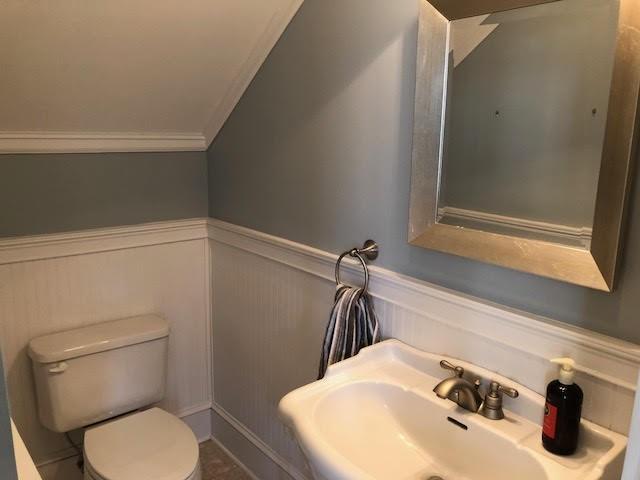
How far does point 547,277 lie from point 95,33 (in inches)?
56.5

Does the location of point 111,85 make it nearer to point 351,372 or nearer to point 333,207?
point 333,207

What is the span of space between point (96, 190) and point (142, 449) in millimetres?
964

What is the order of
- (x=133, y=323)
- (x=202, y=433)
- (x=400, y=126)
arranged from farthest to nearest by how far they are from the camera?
(x=202, y=433) < (x=133, y=323) < (x=400, y=126)

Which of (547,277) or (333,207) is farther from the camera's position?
(333,207)

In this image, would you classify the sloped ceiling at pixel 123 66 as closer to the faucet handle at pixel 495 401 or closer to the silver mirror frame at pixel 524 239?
the silver mirror frame at pixel 524 239

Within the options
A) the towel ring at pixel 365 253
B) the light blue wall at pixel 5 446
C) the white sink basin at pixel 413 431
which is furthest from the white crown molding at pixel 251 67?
the light blue wall at pixel 5 446

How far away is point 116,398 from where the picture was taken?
206 centimetres

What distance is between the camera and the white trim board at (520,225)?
1125 millimetres

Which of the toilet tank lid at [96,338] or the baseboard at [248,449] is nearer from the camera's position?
the toilet tank lid at [96,338]

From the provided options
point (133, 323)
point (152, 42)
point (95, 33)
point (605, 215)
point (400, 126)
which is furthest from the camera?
point (133, 323)

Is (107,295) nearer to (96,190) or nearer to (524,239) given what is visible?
(96,190)

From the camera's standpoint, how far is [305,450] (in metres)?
1.16

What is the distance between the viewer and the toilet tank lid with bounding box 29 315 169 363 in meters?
1.92

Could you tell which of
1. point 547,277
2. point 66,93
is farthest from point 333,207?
point 66,93
